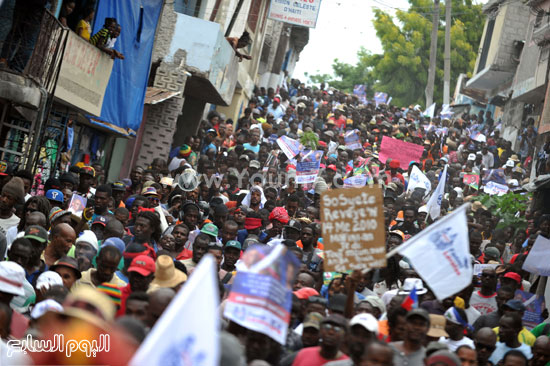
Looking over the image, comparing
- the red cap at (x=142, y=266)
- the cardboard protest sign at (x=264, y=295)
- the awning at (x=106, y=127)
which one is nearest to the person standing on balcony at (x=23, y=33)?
the awning at (x=106, y=127)

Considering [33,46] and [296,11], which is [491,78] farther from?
[33,46]

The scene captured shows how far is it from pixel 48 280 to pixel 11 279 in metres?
0.58

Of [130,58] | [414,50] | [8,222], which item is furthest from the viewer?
[414,50]

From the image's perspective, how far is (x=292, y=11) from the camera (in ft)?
82.5

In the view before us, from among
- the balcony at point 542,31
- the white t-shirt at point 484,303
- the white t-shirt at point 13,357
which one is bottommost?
the white t-shirt at point 13,357

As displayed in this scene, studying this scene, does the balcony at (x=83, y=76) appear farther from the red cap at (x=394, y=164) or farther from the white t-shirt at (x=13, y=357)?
the white t-shirt at (x=13, y=357)

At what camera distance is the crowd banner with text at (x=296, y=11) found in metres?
24.4

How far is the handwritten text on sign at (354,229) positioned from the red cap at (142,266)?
1.54 metres

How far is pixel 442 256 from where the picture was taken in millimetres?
6969

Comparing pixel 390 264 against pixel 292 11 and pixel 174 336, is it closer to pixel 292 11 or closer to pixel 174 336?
pixel 174 336

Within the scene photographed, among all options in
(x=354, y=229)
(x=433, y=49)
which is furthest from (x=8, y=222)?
(x=433, y=49)

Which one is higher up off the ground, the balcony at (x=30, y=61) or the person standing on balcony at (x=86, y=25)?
the person standing on balcony at (x=86, y=25)

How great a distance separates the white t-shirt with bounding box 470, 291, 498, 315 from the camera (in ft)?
32.3

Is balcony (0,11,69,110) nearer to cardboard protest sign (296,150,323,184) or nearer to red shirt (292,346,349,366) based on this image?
cardboard protest sign (296,150,323,184)
